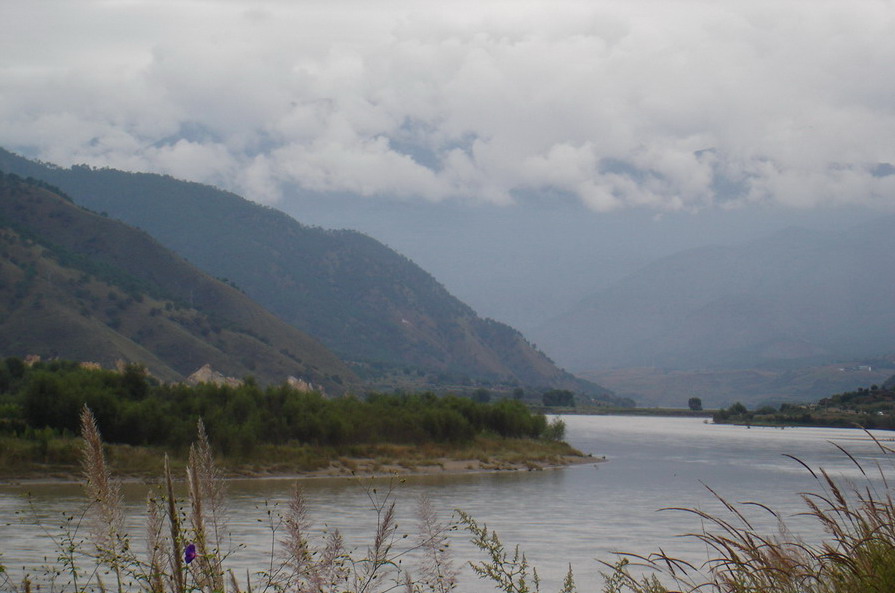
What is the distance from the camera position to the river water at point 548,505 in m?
20.4

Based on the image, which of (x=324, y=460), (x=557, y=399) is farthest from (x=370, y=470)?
(x=557, y=399)

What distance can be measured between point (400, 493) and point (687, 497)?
33.2ft

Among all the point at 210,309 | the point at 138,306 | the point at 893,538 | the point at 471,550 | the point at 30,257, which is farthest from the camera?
the point at 210,309

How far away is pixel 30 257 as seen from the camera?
89562 millimetres

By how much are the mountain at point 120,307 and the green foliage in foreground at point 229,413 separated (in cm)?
2378

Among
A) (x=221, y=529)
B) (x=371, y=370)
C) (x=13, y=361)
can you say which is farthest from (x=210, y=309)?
(x=221, y=529)

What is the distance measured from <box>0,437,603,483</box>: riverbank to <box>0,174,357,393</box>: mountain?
3229cm

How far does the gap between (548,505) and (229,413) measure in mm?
19058

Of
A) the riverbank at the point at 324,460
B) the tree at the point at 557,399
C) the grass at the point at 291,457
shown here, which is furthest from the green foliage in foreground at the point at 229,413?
the tree at the point at 557,399

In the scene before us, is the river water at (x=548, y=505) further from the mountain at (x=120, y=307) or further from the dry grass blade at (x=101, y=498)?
the mountain at (x=120, y=307)

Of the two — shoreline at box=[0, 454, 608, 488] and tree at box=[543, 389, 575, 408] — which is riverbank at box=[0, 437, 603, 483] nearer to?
shoreline at box=[0, 454, 608, 488]

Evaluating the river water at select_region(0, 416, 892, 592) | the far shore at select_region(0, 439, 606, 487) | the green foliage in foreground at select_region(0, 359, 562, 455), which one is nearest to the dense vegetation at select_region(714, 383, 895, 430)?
the river water at select_region(0, 416, 892, 592)

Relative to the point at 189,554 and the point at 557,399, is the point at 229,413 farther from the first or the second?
the point at 557,399

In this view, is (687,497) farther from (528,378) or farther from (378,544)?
(528,378)
